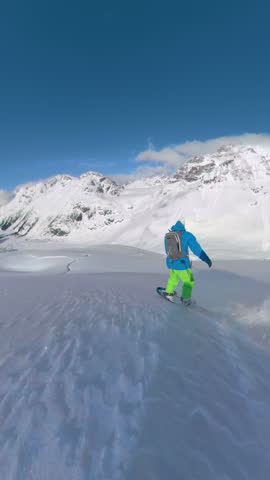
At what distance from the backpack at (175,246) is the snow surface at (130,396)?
1.64m

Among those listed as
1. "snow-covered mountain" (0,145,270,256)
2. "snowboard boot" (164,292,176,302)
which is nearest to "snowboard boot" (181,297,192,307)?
"snowboard boot" (164,292,176,302)

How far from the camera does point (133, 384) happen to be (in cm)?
266

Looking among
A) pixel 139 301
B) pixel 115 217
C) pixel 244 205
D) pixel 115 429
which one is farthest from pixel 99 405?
pixel 115 217

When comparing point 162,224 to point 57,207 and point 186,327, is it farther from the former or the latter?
point 57,207

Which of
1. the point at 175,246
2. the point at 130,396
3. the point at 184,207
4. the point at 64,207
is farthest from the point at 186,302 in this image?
the point at 64,207

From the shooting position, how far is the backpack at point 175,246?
20.3 ft

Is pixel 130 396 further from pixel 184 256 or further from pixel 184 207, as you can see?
pixel 184 207

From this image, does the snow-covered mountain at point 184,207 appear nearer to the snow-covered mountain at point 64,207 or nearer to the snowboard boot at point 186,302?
the snow-covered mountain at point 64,207

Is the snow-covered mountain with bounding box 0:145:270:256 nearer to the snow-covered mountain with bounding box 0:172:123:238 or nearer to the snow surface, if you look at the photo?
the snow-covered mountain with bounding box 0:172:123:238

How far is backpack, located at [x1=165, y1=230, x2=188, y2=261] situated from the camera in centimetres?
620

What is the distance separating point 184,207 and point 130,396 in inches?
2625

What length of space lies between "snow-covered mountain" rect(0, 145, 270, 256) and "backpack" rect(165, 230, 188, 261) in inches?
1213

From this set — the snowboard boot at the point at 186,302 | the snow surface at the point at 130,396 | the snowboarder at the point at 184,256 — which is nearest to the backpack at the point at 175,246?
the snowboarder at the point at 184,256

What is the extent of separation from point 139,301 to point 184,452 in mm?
4162
